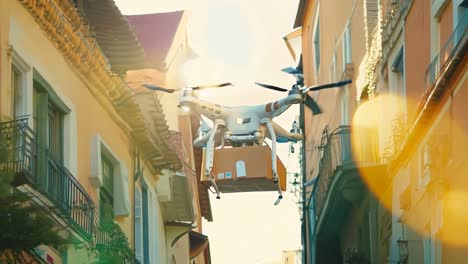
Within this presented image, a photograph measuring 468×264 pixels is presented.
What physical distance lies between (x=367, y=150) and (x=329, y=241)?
7.82 meters

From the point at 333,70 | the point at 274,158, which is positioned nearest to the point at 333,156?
the point at 274,158

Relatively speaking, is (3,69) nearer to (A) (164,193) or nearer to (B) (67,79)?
(B) (67,79)

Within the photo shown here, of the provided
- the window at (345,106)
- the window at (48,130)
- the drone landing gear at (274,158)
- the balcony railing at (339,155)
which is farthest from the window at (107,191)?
the window at (345,106)

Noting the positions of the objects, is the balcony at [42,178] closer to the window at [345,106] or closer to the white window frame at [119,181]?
the white window frame at [119,181]

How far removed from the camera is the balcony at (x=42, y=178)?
17.1 metres

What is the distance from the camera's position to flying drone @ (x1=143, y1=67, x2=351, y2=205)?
31594mm

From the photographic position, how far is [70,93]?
2350 cm

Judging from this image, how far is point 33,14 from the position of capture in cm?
2125

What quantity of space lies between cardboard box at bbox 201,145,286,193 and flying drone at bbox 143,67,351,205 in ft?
0.49

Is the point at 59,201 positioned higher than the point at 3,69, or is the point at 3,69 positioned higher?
the point at 3,69

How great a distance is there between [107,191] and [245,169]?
263 inches

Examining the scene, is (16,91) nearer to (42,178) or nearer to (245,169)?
(42,178)

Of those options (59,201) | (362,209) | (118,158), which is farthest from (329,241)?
(59,201)

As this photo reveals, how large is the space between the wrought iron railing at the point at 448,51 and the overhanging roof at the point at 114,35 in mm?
4924
